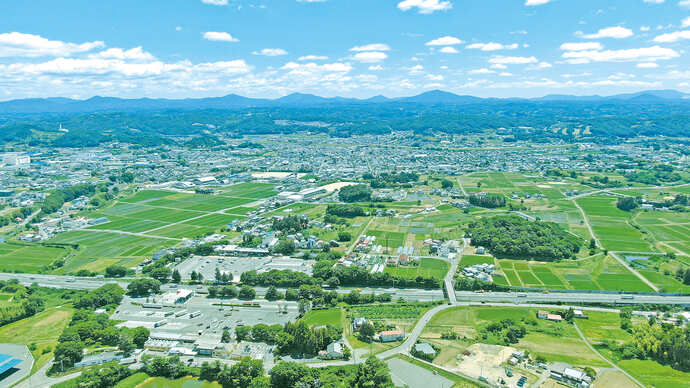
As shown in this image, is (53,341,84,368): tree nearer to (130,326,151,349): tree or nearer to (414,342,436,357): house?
(130,326,151,349): tree

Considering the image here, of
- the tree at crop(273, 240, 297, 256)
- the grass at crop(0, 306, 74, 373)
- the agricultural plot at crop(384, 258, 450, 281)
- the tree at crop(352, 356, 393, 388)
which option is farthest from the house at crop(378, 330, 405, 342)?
the grass at crop(0, 306, 74, 373)

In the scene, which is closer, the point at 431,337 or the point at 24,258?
the point at 431,337

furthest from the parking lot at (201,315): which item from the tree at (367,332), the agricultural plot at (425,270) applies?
the agricultural plot at (425,270)

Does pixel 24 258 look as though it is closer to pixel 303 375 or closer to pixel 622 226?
pixel 303 375

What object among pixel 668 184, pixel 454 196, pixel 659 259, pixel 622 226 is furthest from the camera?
pixel 668 184

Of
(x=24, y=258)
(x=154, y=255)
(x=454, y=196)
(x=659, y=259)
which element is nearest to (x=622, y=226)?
(x=659, y=259)

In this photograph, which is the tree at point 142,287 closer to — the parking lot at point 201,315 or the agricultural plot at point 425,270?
the parking lot at point 201,315
